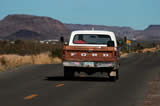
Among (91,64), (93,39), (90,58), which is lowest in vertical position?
(91,64)

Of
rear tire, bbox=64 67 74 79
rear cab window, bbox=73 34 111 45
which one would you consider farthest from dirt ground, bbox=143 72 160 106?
rear cab window, bbox=73 34 111 45

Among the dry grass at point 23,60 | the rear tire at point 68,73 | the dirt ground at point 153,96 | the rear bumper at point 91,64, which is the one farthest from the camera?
the dry grass at point 23,60

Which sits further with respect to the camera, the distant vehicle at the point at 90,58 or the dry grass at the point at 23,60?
the dry grass at the point at 23,60

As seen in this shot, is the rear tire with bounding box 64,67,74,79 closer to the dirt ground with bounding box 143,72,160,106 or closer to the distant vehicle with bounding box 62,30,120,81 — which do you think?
the distant vehicle with bounding box 62,30,120,81

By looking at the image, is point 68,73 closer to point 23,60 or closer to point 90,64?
point 90,64

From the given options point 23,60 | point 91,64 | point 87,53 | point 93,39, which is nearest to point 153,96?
point 91,64

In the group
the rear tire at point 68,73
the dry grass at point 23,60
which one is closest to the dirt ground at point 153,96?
the rear tire at point 68,73

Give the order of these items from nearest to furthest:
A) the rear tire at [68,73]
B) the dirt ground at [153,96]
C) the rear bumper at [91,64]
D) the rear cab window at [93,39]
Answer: the dirt ground at [153,96] < the rear bumper at [91,64] < the rear tire at [68,73] < the rear cab window at [93,39]

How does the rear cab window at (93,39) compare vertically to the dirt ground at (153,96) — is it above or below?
above

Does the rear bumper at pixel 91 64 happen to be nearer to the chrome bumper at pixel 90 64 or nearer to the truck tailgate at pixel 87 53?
the chrome bumper at pixel 90 64

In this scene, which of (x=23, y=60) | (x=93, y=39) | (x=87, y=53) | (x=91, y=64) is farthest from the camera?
(x=23, y=60)

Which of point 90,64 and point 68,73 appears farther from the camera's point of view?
point 68,73

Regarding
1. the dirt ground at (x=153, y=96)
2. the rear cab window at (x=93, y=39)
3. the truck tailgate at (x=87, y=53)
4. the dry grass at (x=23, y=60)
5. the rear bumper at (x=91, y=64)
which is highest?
the rear cab window at (x=93, y=39)

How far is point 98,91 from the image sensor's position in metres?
16.5
